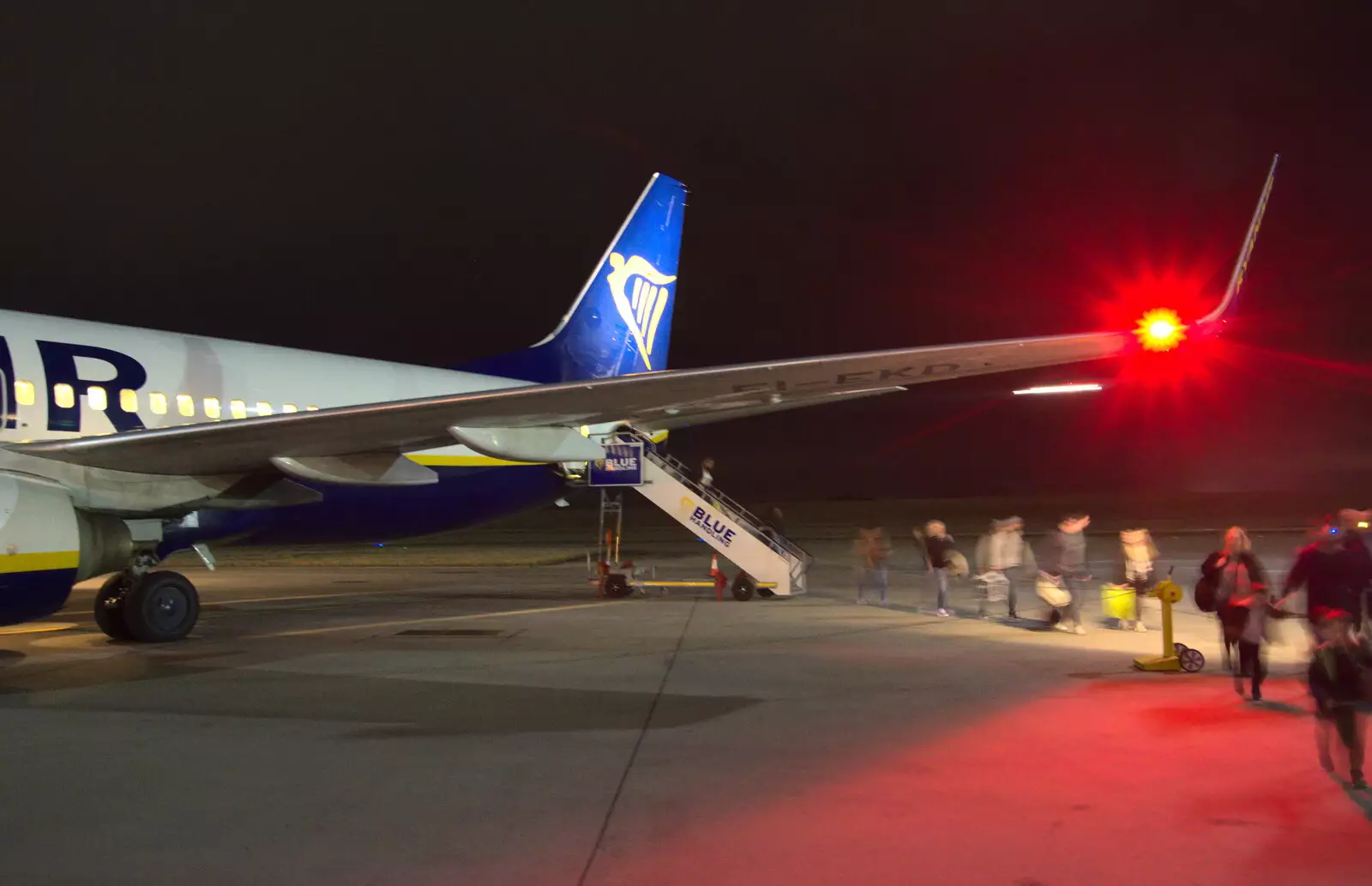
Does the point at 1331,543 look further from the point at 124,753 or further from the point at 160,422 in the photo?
the point at 160,422

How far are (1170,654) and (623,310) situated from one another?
12279 millimetres

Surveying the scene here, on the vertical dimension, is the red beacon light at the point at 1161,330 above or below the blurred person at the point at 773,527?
above

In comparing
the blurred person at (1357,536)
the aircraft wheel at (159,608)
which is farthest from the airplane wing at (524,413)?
the blurred person at (1357,536)

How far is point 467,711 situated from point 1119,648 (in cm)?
716

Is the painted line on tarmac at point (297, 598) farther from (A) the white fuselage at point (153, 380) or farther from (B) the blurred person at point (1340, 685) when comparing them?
(B) the blurred person at point (1340, 685)

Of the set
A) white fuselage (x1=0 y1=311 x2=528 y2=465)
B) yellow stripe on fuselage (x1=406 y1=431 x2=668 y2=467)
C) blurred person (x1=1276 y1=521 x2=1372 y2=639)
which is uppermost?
white fuselage (x1=0 y1=311 x2=528 y2=465)

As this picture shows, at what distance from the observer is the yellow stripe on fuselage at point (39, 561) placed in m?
8.99

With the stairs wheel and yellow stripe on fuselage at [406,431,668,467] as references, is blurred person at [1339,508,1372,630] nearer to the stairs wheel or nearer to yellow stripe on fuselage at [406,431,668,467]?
yellow stripe on fuselage at [406,431,668,467]

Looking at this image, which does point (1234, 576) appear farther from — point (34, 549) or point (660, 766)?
point (34, 549)

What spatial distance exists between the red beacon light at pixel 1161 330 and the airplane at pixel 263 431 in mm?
15

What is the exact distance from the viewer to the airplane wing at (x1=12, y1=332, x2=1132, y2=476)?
9445 mm

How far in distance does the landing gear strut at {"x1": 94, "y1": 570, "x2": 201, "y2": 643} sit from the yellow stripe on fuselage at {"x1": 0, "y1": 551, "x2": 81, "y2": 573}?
85.3 inches

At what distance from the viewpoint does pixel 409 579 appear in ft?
74.9

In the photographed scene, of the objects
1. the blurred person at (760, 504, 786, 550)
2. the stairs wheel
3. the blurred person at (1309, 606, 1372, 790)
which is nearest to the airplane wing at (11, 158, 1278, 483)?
the blurred person at (1309, 606, 1372, 790)
